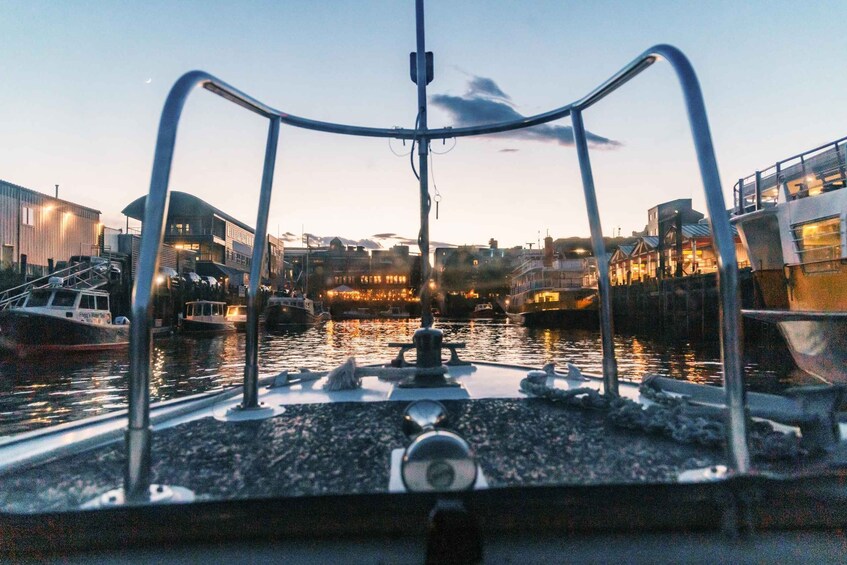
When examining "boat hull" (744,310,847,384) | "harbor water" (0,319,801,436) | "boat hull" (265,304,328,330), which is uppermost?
"boat hull" (265,304,328,330)

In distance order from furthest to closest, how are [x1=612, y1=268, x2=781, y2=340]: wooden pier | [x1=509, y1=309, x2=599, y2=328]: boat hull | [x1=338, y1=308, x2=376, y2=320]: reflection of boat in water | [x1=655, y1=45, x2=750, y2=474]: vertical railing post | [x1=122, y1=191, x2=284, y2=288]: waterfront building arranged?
[x1=338, y1=308, x2=376, y2=320]: reflection of boat in water, [x1=122, y1=191, x2=284, y2=288]: waterfront building, [x1=509, y1=309, x2=599, y2=328]: boat hull, [x1=612, y1=268, x2=781, y2=340]: wooden pier, [x1=655, y1=45, x2=750, y2=474]: vertical railing post

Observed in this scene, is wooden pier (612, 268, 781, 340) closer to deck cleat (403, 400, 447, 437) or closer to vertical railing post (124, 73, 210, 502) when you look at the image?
deck cleat (403, 400, 447, 437)

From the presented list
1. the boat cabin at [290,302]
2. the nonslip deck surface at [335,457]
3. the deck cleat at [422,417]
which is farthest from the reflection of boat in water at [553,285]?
the deck cleat at [422,417]

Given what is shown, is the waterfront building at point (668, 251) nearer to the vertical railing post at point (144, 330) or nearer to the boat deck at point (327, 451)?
the boat deck at point (327, 451)

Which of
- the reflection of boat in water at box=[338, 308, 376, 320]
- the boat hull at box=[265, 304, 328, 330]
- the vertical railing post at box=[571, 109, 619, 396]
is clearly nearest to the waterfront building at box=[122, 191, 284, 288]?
the boat hull at box=[265, 304, 328, 330]

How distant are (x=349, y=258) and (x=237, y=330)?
51.0 m

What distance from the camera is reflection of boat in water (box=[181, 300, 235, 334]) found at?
37438mm

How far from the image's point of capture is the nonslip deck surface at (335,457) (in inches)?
75.7

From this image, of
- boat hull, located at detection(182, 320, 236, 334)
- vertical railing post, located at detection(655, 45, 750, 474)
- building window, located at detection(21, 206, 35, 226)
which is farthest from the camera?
boat hull, located at detection(182, 320, 236, 334)

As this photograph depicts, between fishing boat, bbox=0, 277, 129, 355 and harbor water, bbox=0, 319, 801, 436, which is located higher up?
fishing boat, bbox=0, 277, 129, 355

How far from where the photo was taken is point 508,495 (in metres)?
1.50

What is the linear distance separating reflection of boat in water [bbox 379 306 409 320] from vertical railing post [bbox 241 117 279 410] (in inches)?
3167

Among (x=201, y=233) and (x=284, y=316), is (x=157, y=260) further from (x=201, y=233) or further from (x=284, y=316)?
(x=201, y=233)

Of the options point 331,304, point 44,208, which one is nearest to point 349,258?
point 331,304
